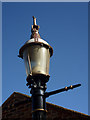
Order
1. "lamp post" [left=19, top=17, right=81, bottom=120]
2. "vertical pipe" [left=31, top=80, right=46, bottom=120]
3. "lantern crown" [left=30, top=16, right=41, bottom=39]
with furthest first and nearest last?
"lantern crown" [left=30, top=16, right=41, bottom=39] < "lamp post" [left=19, top=17, right=81, bottom=120] < "vertical pipe" [left=31, top=80, right=46, bottom=120]

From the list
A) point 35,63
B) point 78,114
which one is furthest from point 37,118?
point 78,114

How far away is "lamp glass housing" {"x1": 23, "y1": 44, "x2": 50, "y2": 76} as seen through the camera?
12.7 feet

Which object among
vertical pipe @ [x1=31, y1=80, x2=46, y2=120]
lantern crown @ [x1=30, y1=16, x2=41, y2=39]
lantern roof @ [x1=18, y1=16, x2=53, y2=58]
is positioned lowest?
vertical pipe @ [x1=31, y1=80, x2=46, y2=120]

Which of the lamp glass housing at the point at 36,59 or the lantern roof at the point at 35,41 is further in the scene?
the lantern roof at the point at 35,41

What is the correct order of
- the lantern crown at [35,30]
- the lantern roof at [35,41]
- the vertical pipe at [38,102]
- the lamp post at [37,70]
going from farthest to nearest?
1. the lantern crown at [35,30]
2. the lantern roof at [35,41]
3. the lamp post at [37,70]
4. the vertical pipe at [38,102]

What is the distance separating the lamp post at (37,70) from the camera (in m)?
3.57

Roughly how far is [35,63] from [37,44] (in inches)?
15.9

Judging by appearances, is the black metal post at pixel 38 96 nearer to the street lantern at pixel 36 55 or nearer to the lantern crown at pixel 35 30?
the street lantern at pixel 36 55

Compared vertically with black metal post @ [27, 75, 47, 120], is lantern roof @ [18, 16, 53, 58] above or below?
above

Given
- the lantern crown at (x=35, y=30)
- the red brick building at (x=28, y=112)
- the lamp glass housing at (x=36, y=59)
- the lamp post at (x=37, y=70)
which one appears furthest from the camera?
the red brick building at (x=28, y=112)

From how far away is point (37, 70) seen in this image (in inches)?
151

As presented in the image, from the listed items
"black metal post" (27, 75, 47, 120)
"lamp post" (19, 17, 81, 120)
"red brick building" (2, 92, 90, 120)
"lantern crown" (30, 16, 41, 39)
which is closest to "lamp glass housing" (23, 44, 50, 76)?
"lamp post" (19, 17, 81, 120)

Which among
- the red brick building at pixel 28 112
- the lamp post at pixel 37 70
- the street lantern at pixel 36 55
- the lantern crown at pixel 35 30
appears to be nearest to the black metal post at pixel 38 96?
the lamp post at pixel 37 70

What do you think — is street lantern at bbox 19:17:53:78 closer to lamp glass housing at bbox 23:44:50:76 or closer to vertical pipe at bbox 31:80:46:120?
lamp glass housing at bbox 23:44:50:76
